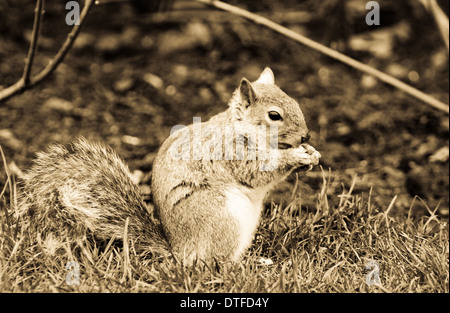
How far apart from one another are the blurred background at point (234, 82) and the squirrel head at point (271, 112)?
97 cm

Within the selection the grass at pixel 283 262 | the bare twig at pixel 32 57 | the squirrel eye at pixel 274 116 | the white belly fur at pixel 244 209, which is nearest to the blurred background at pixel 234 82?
the grass at pixel 283 262

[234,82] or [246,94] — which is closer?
[246,94]

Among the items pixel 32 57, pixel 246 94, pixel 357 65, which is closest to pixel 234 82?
pixel 246 94

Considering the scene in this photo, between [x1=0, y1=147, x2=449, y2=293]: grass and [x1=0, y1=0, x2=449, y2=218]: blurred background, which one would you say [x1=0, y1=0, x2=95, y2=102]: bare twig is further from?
[x1=0, y1=0, x2=449, y2=218]: blurred background

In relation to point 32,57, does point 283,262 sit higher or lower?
lower

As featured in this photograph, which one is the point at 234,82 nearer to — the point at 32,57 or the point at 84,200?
the point at 84,200

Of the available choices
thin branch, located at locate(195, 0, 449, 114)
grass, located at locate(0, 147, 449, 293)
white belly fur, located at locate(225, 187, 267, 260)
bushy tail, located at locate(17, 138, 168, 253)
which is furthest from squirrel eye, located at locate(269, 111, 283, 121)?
thin branch, located at locate(195, 0, 449, 114)

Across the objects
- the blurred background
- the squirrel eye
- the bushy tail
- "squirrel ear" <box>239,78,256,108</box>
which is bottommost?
the blurred background

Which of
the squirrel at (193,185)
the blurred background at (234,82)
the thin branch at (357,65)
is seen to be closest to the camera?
the thin branch at (357,65)

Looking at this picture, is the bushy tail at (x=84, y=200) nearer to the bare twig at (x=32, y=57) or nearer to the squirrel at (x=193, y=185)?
the squirrel at (x=193, y=185)

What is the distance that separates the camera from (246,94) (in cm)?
237

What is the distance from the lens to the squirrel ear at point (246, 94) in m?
2.33

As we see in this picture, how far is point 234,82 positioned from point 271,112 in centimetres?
262

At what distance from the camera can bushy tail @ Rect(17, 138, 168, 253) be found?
244 cm
